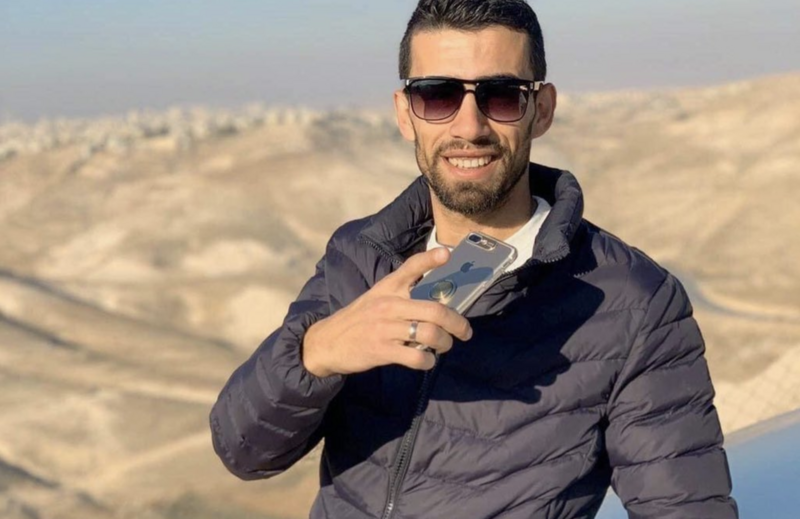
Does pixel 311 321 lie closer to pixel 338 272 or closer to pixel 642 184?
pixel 338 272

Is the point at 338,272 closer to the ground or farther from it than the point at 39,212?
farther from it

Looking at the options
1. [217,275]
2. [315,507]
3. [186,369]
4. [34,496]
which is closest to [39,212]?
[217,275]

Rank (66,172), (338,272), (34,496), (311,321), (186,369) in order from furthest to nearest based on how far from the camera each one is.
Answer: (66,172) → (186,369) → (34,496) → (338,272) → (311,321)

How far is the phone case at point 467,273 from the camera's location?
1833 millimetres

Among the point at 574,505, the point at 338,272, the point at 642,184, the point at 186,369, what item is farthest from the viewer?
the point at 642,184

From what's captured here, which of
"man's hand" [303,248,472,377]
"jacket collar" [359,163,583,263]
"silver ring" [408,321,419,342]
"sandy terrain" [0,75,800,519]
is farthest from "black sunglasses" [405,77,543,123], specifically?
"sandy terrain" [0,75,800,519]

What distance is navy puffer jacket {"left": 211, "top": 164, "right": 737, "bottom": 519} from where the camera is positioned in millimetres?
2150

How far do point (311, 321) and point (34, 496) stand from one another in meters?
9.53

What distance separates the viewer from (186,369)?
15789 millimetres

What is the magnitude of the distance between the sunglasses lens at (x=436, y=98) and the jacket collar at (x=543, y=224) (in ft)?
0.69

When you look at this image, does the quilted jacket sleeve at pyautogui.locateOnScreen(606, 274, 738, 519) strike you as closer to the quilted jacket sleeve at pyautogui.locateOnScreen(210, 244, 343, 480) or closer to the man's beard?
the man's beard

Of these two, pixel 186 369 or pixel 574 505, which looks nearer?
pixel 574 505

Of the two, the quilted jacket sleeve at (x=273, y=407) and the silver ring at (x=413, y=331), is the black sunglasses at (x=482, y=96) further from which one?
the silver ring at (x=413, y=331)

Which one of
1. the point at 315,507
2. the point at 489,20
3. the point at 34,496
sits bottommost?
the point at 34,496
